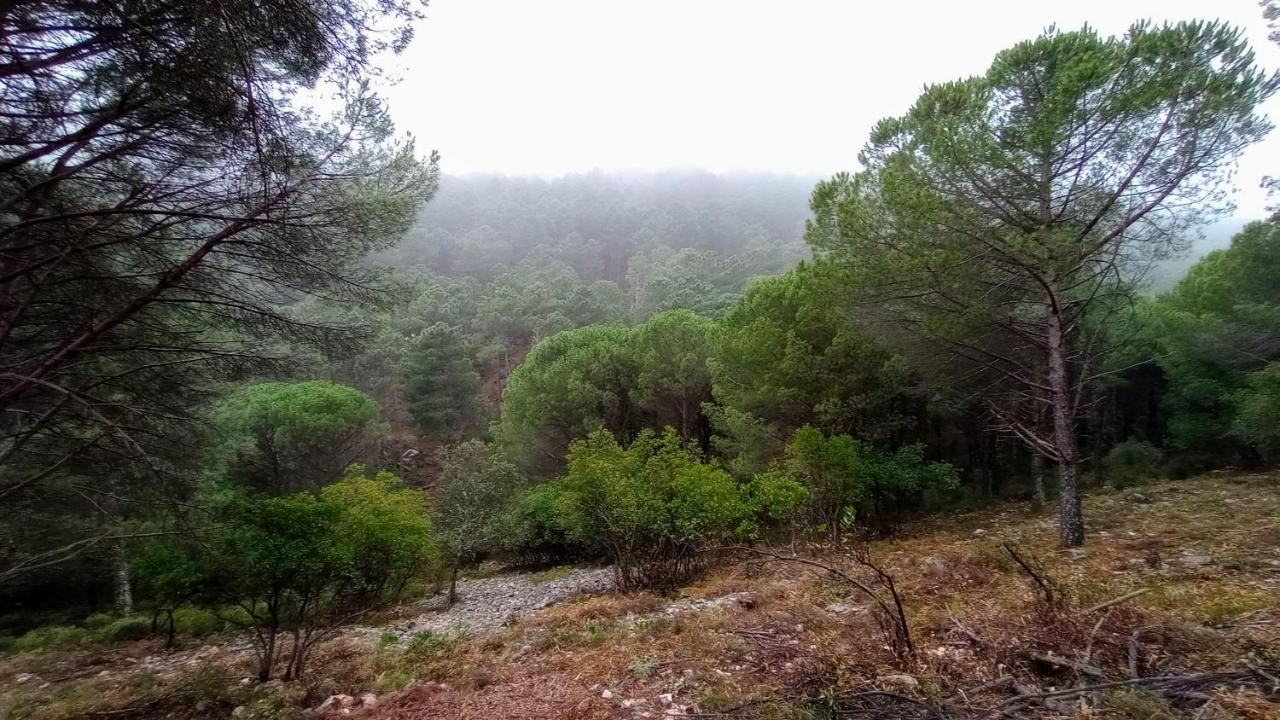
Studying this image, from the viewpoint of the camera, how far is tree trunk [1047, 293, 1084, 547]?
274 inches

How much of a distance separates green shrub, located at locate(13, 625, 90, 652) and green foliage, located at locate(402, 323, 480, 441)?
1765cm

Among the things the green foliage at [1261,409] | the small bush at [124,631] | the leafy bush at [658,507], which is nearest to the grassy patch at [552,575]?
the leafy bush at [658,507]

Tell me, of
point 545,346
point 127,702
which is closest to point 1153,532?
point 127,702

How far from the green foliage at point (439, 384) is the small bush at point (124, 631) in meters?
17.5

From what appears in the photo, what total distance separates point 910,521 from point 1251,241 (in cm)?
1174

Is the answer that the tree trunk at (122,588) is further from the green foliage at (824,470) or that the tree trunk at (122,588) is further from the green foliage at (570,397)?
the green foliage at (824,470)

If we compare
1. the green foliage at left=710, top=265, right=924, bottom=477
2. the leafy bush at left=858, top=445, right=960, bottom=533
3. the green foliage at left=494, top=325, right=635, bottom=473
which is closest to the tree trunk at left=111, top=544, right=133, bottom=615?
the green foliage at left=494, top=325, right=635, bottom=473

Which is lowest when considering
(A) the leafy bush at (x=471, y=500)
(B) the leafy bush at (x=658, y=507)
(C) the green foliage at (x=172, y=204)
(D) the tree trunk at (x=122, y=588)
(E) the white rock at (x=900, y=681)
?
(D) the tree trunk at (x=122, y=588)

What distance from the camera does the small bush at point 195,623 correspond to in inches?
408

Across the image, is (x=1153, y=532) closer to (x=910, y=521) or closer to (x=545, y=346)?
(x=910, y=521)

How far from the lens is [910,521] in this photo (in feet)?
42.2

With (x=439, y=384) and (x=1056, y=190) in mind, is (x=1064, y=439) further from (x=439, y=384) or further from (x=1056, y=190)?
(x=439, y=384)

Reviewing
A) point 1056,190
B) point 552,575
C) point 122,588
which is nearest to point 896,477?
point 1056,190

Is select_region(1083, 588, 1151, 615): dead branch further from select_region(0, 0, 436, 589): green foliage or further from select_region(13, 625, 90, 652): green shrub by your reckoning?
select_region(13, 625, 90, 652): green shrub
